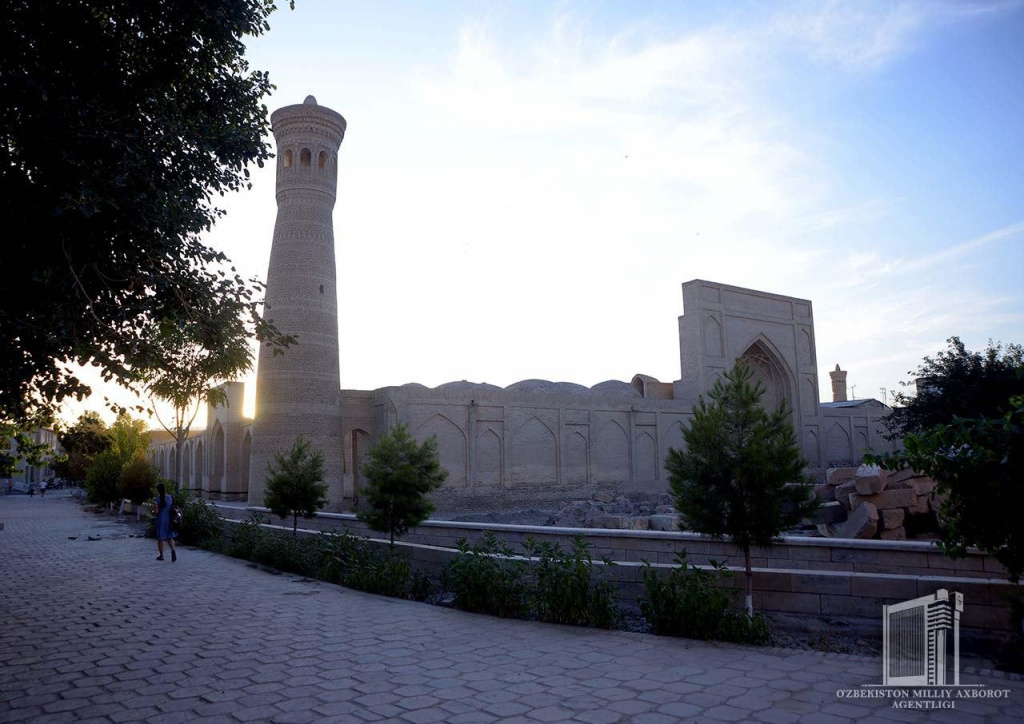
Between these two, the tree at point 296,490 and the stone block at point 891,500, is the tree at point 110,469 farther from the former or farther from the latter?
the stone block at point 891,500

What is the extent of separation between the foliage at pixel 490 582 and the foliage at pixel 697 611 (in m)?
1.41

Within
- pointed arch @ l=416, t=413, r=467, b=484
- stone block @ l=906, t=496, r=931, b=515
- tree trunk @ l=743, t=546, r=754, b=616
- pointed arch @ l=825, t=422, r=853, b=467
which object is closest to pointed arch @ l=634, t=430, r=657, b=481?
pointed arch @ l=416, t=413, r=467, b=484

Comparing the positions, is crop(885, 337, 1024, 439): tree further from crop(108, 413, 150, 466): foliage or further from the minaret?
crop(108, 413, 150, 466): foliage

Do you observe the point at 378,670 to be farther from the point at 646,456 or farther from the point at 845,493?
the point at 646,456

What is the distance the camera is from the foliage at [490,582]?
7039mm

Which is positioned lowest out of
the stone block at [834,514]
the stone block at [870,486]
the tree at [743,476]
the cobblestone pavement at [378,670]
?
the cobblestone pavement at [378,670]

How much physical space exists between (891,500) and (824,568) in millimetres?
5879

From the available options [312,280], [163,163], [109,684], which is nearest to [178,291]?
[163,163]

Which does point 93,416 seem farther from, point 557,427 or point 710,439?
point 557,427

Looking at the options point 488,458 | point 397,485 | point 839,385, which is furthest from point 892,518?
point 839,385

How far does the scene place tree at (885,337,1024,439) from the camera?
21500 mm

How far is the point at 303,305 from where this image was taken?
20.6 m

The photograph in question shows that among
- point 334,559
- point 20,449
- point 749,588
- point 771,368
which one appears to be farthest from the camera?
point 771,368

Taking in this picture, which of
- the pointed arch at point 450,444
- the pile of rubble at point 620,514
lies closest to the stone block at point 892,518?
the pile of rubble at point 620,514
